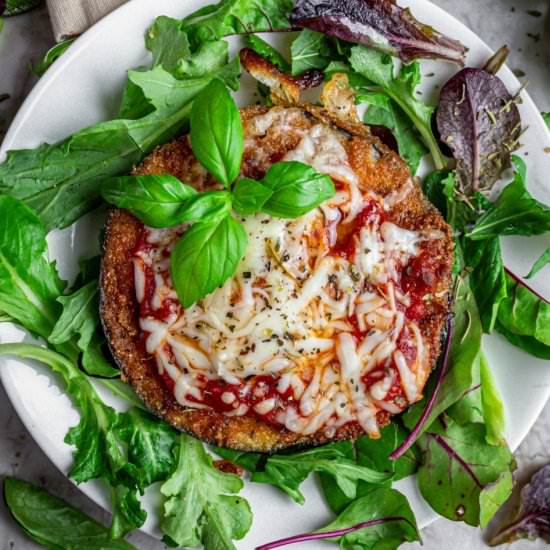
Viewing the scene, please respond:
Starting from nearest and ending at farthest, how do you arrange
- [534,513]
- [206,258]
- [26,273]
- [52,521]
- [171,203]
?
[206,258] → [171,203] → [26,273] → [52,521] → [534,513]

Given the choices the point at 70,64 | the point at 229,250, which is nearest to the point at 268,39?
the point at 70,64

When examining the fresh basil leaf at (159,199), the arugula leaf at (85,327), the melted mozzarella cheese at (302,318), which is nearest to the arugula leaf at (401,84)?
the melted mozzarella cheese at (302,318)

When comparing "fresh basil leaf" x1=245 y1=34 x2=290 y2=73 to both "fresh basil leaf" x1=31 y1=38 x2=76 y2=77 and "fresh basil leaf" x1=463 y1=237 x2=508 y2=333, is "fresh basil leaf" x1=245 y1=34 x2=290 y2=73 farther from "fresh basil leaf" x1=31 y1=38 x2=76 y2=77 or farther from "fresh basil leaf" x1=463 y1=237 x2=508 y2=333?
"fresh basil leaf" x1=463 y1=237 x2=508 y2=333

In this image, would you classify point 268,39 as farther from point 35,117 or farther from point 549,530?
point 549,530

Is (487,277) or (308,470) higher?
(487,277)

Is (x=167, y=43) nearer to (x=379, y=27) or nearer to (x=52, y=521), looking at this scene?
(x=379, y=27)

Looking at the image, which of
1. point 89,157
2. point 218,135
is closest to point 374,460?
point 218,135

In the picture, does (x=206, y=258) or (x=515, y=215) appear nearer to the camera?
(x=206, y=258)
